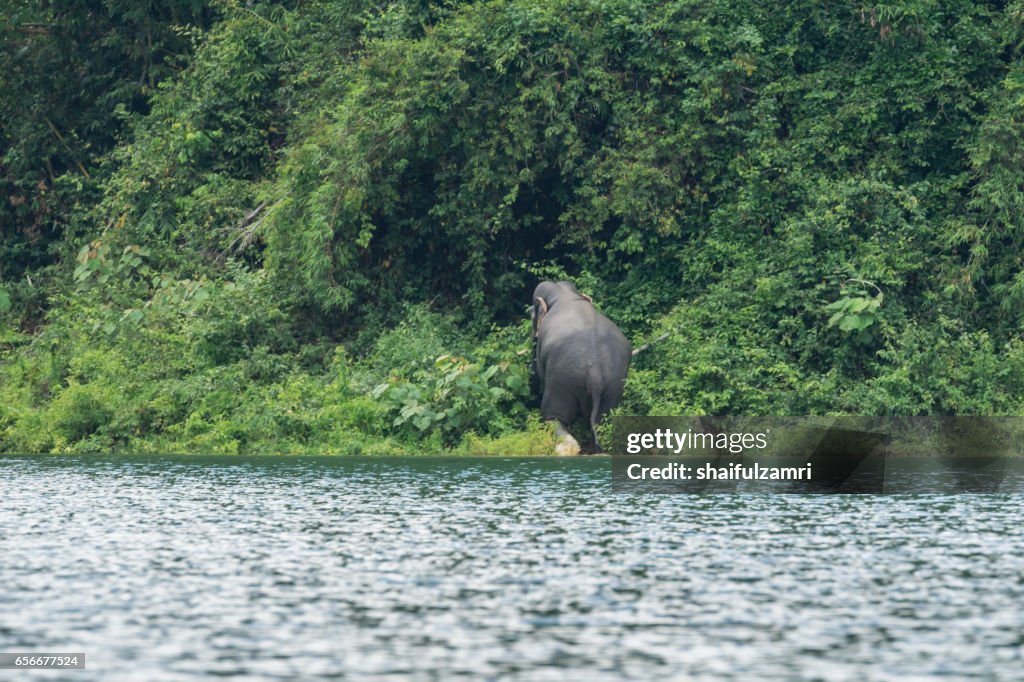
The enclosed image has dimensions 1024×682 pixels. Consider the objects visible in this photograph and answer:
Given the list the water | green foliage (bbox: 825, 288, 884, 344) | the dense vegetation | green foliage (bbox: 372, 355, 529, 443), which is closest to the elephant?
the dense vegetation

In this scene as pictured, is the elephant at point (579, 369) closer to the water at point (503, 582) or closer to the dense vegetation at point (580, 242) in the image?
the dense vegetation at point (580, 242)

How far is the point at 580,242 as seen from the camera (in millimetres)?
23391

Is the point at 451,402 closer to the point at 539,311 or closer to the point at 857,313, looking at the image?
the point at 539,311

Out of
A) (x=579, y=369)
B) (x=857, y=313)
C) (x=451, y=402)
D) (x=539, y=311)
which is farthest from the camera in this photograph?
(x=539, y=311)

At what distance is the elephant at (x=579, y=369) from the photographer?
19875mm

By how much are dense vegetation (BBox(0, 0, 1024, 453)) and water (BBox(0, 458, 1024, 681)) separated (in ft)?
14.5

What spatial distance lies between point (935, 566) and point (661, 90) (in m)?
13.2

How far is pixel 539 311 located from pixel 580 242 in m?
2.58

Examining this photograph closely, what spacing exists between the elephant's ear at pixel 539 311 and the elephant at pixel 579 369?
1.66ft

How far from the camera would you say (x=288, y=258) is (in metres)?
23.5

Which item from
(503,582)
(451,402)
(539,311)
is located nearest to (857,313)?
(539,311)

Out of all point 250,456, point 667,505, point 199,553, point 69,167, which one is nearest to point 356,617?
point 199,553

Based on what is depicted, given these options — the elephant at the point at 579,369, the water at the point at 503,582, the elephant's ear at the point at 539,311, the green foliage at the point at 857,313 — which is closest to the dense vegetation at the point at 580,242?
the green foliage at the point at 857,313

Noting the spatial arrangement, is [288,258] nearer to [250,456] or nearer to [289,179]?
[289,179]
